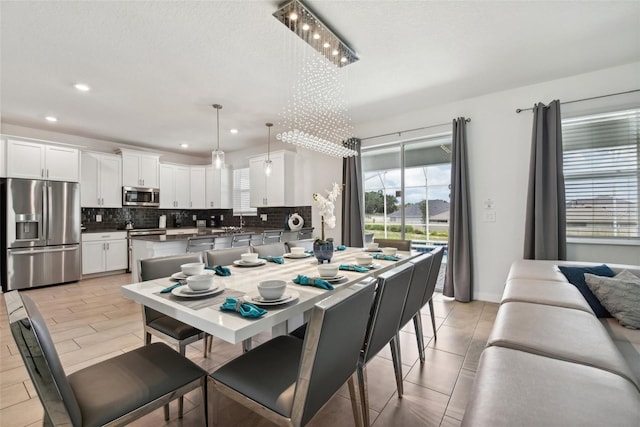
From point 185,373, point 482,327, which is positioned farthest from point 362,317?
point 482,327

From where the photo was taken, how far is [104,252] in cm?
534

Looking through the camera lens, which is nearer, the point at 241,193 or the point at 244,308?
the point at 244,308

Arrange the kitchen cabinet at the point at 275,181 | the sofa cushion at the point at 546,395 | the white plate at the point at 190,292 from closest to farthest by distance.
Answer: the sofa cushion at the point at 546,395 → the white plate at the point at 190,292 → the kitchen cabinet at the point at 275,181

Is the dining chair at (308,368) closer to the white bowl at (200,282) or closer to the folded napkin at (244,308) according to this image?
the folded napkin at (244,308)

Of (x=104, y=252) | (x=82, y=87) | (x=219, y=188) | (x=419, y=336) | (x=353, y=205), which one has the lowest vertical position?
(x=419, y=336)

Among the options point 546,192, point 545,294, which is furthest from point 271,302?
point 546,192

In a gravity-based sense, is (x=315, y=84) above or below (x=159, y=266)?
above

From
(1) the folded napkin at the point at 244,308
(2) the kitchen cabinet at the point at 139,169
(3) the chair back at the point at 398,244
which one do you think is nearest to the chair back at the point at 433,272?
(3) the chair back at the point at 398,244

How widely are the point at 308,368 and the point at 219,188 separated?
643 cm

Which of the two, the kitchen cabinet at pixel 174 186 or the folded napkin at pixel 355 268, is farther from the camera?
the kitchen cabinet at pixel 174 186

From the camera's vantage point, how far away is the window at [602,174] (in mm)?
3000

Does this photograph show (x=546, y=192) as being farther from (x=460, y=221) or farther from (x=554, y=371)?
(x=554, y=371)

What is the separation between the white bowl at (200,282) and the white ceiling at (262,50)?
1.86 metres

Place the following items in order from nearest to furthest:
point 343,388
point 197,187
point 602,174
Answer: point 343,388
point 602,174
point 197,187
